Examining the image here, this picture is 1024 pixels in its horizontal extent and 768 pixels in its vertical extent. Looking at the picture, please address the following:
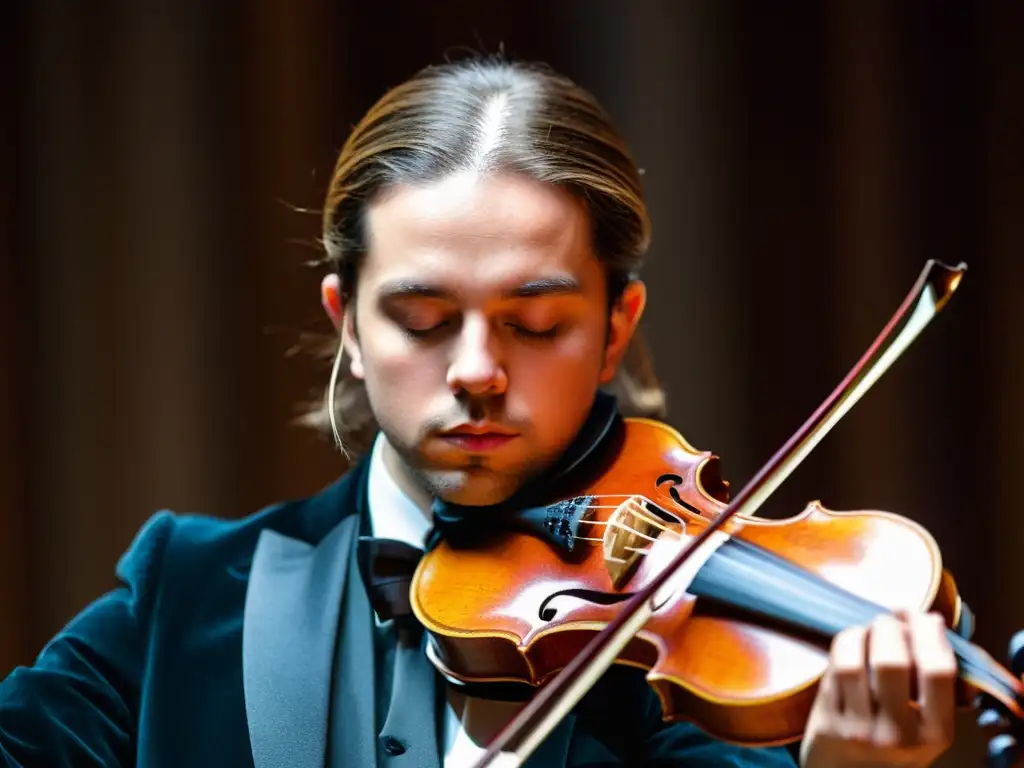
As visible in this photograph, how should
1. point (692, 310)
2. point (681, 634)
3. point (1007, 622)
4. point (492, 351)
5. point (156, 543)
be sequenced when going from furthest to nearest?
point (692, 310), point (1007, 622), point (156, 543), point (492, 351), point (681, 634)

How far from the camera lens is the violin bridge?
86cm

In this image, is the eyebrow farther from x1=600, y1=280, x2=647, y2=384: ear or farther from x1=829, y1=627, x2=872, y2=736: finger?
x1=829, y1=627, x2=872, y2=736: finger

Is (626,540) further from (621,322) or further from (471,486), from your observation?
(621,322)

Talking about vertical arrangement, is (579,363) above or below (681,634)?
above

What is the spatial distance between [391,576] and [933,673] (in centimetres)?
46

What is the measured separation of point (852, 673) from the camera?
27.6 inches

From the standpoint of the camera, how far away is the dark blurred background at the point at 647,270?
1.71m

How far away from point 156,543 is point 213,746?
0.21 meters

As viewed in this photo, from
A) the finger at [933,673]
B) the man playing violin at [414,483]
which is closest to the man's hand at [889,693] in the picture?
the finger at [933,673]

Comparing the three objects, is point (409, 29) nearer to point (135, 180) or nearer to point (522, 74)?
point (135, 180)

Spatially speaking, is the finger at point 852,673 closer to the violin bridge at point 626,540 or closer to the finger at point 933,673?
the finger at point 933,673

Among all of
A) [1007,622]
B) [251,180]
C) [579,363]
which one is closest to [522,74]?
[579,363]

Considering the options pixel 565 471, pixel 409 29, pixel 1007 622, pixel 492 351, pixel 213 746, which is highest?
pixel 409 29

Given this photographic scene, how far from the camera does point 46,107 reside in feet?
5.72
